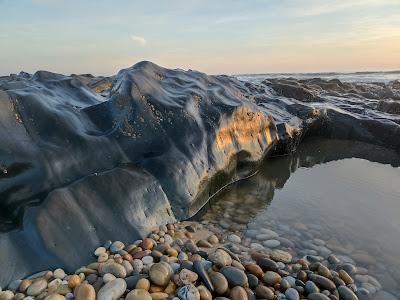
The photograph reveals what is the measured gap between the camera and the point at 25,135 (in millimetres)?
3348

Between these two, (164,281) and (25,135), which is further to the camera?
(25,135)

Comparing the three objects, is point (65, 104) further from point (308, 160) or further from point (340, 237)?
point (308, 160)

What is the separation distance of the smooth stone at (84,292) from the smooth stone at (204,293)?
649mm

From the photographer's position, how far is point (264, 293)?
249 cm

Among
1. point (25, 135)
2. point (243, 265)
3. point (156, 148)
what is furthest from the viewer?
point (156, 148)

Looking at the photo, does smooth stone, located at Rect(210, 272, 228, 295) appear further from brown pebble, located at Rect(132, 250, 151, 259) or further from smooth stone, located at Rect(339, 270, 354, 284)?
smooth stone, located at Rect(339, 270, 354, 284)

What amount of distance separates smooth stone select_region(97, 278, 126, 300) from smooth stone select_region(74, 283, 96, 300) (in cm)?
4

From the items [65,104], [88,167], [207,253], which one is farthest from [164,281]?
[65,104]

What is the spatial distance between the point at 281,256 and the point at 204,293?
3.09 ft

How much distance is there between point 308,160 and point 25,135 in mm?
4463

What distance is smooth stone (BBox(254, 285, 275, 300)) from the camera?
2480mm

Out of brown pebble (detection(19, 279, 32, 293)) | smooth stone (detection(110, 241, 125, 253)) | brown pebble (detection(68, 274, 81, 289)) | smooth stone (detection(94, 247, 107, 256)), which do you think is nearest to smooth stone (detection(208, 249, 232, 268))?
smooth stone (detection(110, 241, 125, 253))

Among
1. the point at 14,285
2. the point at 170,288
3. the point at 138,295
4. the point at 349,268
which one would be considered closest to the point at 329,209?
the point at 349,268

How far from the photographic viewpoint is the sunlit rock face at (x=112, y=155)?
2865 millimetres
